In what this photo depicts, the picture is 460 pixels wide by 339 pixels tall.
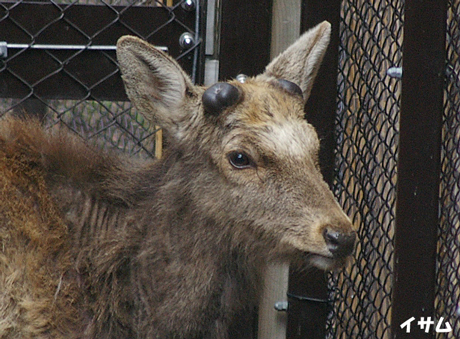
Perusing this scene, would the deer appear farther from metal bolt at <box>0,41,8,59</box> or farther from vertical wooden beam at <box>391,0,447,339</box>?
metal bolt at <box>0,41,8,59</box>

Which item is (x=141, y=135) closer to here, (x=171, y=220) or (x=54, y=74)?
(x=54, y=74)

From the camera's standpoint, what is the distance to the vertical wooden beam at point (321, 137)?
5219 millimetres

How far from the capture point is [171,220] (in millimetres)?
4180

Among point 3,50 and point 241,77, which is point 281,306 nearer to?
point 241,77

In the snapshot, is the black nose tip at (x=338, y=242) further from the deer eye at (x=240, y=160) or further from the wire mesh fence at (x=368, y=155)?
the wire mesh fence at (x=368, y=155)

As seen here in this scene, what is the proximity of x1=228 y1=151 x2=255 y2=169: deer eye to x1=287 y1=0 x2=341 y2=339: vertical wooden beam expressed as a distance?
4.33ft

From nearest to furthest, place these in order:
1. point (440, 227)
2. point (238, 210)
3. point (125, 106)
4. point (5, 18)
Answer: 1. point (238, 210)
2. point (440, 227)
3. point (5, 18)
4. point (125, 106)

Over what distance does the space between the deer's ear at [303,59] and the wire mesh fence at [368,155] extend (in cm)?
59

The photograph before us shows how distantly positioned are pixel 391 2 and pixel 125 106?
1960mm

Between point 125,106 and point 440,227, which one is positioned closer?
point 440,227

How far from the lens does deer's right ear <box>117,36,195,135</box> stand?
13.6 feet

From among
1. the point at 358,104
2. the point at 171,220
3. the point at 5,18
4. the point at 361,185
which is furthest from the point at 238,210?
Result: the point at 5,18

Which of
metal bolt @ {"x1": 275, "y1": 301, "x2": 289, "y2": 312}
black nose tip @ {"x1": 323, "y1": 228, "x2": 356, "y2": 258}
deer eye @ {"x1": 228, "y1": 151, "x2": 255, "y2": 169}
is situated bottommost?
metal bolt @ {"x1": 275, "y1": 301, "x2": 289, "y2": 312}

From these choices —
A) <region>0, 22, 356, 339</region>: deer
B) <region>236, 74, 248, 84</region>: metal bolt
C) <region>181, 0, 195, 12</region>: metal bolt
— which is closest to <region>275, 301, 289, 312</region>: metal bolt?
<region>0, 22, 356, 339</region>: deer
